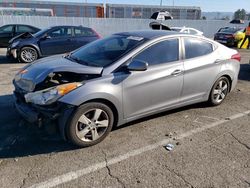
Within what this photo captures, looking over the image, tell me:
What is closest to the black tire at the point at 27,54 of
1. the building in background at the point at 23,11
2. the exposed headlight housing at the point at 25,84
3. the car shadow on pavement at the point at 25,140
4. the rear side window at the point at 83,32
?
the rear side window at the point at 83,32

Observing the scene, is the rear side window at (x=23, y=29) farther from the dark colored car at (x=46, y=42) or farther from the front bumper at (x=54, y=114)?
the front bumper at (x=54, y=114)

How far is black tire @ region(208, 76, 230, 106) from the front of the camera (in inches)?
195

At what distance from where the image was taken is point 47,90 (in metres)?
3.41

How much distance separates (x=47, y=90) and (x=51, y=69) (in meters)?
0.41

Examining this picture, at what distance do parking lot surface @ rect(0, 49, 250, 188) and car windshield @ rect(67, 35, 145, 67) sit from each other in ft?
3.77

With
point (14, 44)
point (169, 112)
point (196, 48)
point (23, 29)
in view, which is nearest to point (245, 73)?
point (196, 48)

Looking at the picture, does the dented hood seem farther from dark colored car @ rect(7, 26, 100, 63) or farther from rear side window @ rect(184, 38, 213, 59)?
dark colored car @ rect(7, 26, 100, 63)

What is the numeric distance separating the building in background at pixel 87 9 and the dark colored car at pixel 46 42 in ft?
53.9

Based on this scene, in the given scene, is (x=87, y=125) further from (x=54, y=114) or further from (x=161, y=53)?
(x=161, y=53)

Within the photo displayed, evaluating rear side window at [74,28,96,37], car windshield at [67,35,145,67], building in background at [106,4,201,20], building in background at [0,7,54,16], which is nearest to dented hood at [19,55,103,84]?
car windshield at [67,35,145,67]

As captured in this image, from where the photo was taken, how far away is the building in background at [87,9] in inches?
1266

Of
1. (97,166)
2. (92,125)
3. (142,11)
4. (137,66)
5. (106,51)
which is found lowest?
(97,166)

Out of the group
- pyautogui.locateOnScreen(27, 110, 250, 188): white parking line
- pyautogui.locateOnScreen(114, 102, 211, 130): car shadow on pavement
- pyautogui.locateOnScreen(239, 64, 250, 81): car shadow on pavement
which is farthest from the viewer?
pyautogui.locateOnScreen(239, 64, 250, 81): car shadow on pavement

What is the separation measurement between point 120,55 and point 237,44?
1584cm
